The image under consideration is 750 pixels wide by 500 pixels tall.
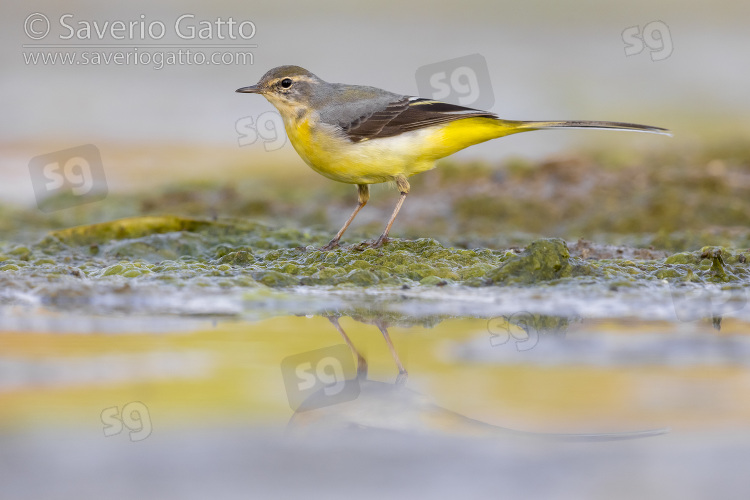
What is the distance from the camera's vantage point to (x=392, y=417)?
3039 millimetres

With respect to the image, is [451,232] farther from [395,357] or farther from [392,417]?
[392,417]

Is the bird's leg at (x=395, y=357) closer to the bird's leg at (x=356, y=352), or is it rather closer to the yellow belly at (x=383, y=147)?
the bird's leg at (x=356, y=352)

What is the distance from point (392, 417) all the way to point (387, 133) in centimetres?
362

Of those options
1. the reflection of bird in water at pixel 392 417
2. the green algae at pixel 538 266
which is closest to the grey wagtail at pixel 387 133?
the green algae at pixel 538 266

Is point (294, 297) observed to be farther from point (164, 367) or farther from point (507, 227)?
point (507, 227)

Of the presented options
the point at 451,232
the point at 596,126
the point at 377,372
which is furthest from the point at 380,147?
the point at 377,372

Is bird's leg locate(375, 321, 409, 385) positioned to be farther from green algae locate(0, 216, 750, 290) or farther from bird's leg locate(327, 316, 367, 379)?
green algae locate(0, 216, 750, 290)

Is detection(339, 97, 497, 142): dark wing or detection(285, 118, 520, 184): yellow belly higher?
detection(339, 97, 497, 142): dark wing

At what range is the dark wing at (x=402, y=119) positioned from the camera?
20.8 ft

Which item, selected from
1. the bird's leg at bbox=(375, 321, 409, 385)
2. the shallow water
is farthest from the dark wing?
the bird's leg at bbox=(375, 321, 409, 385)

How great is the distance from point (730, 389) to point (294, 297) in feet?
7.72

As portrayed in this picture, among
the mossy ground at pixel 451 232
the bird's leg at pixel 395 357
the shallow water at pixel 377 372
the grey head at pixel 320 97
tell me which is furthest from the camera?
the grey head at pixel 320 97

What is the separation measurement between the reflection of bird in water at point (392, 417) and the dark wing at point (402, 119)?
3.23 metres

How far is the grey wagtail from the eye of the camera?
6.31 m
